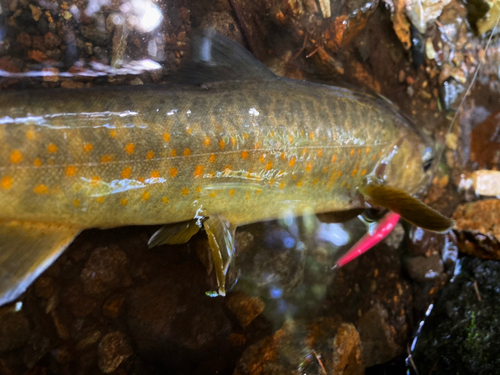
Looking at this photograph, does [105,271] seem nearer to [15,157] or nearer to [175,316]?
[175,316]

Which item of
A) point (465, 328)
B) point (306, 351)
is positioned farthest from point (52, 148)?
point (465, 328)

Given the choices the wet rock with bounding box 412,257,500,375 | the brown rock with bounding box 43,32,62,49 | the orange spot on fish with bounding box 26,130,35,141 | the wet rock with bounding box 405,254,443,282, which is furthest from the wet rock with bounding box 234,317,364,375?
the brown rock with bounding box 43,32,62,49

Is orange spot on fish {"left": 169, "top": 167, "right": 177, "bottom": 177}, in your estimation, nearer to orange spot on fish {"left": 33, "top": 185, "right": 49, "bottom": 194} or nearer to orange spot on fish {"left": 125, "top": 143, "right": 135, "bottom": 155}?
orange spot on fish {"left": 125, "top": 143, "right": 135, "bottom": 155}

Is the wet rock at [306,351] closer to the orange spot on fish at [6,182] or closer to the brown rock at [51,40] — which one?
the orange spot on fish at [6,182]

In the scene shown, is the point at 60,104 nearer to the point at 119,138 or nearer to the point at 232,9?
the point at 119,138

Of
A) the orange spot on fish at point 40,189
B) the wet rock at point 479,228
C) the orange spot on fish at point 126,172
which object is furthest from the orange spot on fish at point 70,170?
the wet rock at point 479,228
